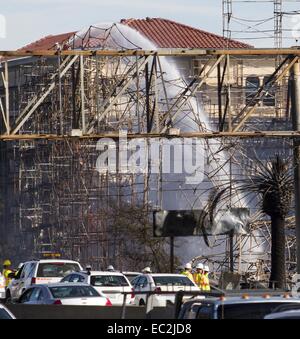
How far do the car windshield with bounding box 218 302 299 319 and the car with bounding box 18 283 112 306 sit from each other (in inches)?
474

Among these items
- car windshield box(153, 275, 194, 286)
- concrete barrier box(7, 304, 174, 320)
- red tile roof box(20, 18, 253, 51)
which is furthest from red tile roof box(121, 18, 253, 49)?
concrete barrier box(7, 304, 174, 320)

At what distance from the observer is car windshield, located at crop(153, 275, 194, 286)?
34.8 meters

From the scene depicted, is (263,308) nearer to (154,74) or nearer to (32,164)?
(154,74)

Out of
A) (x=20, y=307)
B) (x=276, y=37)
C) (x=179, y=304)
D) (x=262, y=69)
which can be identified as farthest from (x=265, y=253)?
(x=179, y=304)

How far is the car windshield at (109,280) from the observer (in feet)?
117

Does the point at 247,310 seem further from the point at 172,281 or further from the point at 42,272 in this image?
the point at 42,272

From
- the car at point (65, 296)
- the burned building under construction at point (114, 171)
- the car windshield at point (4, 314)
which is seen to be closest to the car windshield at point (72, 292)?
the car at point (65, 296)

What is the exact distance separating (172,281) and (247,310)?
61.2 ft

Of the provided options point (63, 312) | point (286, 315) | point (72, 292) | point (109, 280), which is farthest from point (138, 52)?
point (286, 315)

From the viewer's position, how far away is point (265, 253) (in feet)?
193

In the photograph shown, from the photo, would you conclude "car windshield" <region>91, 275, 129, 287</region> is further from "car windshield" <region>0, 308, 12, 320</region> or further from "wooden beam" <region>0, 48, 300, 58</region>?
"car windshield" <region>0, 308, 12, 320</region>

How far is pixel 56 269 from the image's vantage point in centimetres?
4003

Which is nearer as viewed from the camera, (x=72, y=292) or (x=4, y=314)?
(x=4, y=314)

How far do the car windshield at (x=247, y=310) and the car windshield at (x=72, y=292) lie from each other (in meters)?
12.5
